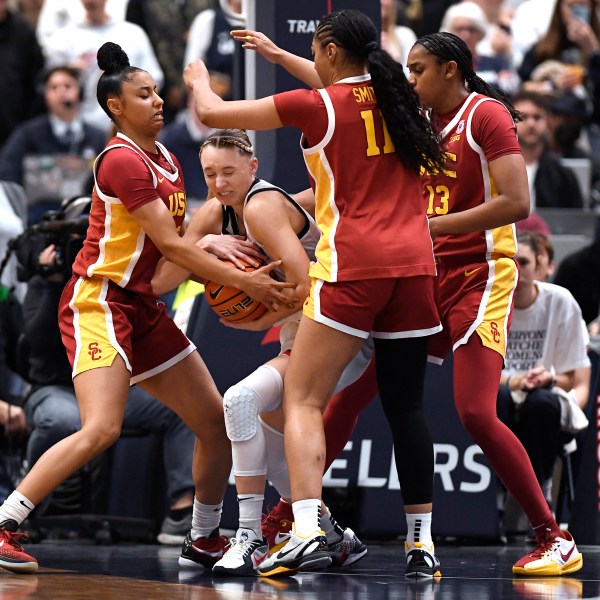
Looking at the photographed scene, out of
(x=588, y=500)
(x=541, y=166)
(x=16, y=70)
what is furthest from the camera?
(x=16, y=70)

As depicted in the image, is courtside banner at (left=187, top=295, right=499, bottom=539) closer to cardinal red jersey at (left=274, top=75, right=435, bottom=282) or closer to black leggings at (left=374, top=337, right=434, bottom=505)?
black leggings at (left=374, top=337, right=434, bottom=505)

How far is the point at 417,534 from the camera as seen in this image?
579cm

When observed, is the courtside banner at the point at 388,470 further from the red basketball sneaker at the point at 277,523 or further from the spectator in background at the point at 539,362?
the red basketball sneaker at the point at 277,523

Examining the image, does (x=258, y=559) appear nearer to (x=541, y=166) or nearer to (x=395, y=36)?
(x=541, y=166)

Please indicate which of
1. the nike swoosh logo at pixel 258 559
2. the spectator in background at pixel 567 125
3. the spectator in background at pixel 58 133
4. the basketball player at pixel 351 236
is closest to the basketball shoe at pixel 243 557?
the nike swoosh logo at pixel 258 559

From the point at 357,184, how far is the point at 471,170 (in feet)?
2.07

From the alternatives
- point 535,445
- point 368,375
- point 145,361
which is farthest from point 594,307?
point 145,361

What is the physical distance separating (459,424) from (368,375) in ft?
4.30

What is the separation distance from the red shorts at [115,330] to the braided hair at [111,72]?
29.7 inches

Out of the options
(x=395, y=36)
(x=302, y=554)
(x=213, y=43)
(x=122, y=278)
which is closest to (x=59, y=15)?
(x=213, y=43)

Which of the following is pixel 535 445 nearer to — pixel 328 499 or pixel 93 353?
pixel 328 499

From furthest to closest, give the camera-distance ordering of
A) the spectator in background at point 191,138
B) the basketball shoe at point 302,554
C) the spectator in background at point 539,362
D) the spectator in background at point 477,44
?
1. the spectator in background at point 477,44
2. the spectator in background at point 191,138
3. the spectator in background at point 539,362
4. the basketball shoe at point 302,554

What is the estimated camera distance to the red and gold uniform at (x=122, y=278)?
5.86 m

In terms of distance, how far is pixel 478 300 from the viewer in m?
6.05
